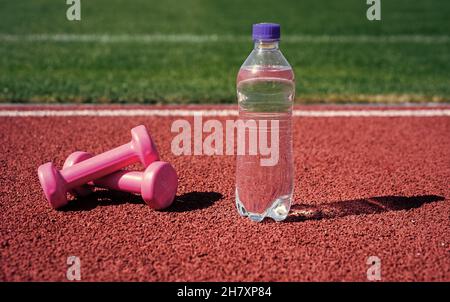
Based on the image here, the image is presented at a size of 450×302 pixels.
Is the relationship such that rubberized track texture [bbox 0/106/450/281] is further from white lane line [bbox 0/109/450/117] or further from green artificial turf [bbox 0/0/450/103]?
green artificial turf [bbox 0/0/450/103]

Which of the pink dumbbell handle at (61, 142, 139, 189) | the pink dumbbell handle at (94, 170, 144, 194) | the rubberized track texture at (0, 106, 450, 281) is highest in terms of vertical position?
the pink dumbbell handle at (61, 142, 139, 189)

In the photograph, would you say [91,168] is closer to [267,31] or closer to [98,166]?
[98,166]

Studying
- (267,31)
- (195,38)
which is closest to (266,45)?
(267,31)

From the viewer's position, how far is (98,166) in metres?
4.36

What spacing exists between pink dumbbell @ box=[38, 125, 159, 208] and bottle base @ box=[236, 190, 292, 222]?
0.70 metres

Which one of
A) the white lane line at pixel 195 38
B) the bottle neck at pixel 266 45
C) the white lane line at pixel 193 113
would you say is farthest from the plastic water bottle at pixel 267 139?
the white lane line at pixel 195 38

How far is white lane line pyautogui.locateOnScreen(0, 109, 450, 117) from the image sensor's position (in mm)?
6859

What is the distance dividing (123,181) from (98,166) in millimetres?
203

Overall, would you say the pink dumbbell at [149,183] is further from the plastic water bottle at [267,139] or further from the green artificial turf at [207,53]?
the green artificial turf at [207,53]

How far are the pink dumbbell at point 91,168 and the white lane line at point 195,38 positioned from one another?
7.94m

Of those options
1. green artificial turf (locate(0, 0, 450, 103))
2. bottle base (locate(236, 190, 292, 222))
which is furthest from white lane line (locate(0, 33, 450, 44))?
bottle base (locate(236, 190, 292, 222))

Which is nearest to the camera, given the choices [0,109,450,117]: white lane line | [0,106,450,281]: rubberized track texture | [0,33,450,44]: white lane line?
[0,106,450,281]: rubberized track texture

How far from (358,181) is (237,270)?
1789 millimetres

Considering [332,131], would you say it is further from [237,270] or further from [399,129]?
[237,270]
